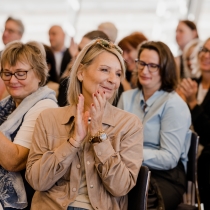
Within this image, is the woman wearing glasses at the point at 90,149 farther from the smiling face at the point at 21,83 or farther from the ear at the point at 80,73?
the smiling face at the point at 21,83

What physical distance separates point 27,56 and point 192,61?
Result: 2.41m

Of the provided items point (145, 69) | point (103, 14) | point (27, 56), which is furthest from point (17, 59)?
point (103, 14)

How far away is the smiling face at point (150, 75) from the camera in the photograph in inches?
136

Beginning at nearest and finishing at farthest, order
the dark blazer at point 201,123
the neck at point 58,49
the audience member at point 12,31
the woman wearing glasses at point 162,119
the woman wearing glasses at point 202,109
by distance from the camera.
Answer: the woman wearing glasses at point 162,119
the woman wearing glasses at point 202,109
the dark blazer at point 201,123
the audience member at point 12,31
the neck at point 58,49

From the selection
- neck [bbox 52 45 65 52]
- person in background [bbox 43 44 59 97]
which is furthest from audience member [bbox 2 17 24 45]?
person in background [bbox 43 44 59 97]

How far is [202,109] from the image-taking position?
13.0 feet

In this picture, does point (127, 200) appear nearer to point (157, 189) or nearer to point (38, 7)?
point (157, 189)

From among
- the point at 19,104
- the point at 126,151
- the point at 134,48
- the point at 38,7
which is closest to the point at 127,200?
the point at 126,151

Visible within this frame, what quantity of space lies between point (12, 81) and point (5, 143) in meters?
0.45

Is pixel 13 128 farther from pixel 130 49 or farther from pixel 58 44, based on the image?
pixel 58 44

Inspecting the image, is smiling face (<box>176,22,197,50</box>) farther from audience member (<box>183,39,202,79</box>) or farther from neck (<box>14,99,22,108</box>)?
neck (<box>14,99,22,108</box>)

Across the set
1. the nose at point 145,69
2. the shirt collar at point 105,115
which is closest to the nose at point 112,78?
the shirt collar at point 105,115

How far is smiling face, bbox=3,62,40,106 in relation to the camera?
288 cm

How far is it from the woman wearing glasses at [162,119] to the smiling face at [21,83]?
84 centimetres
